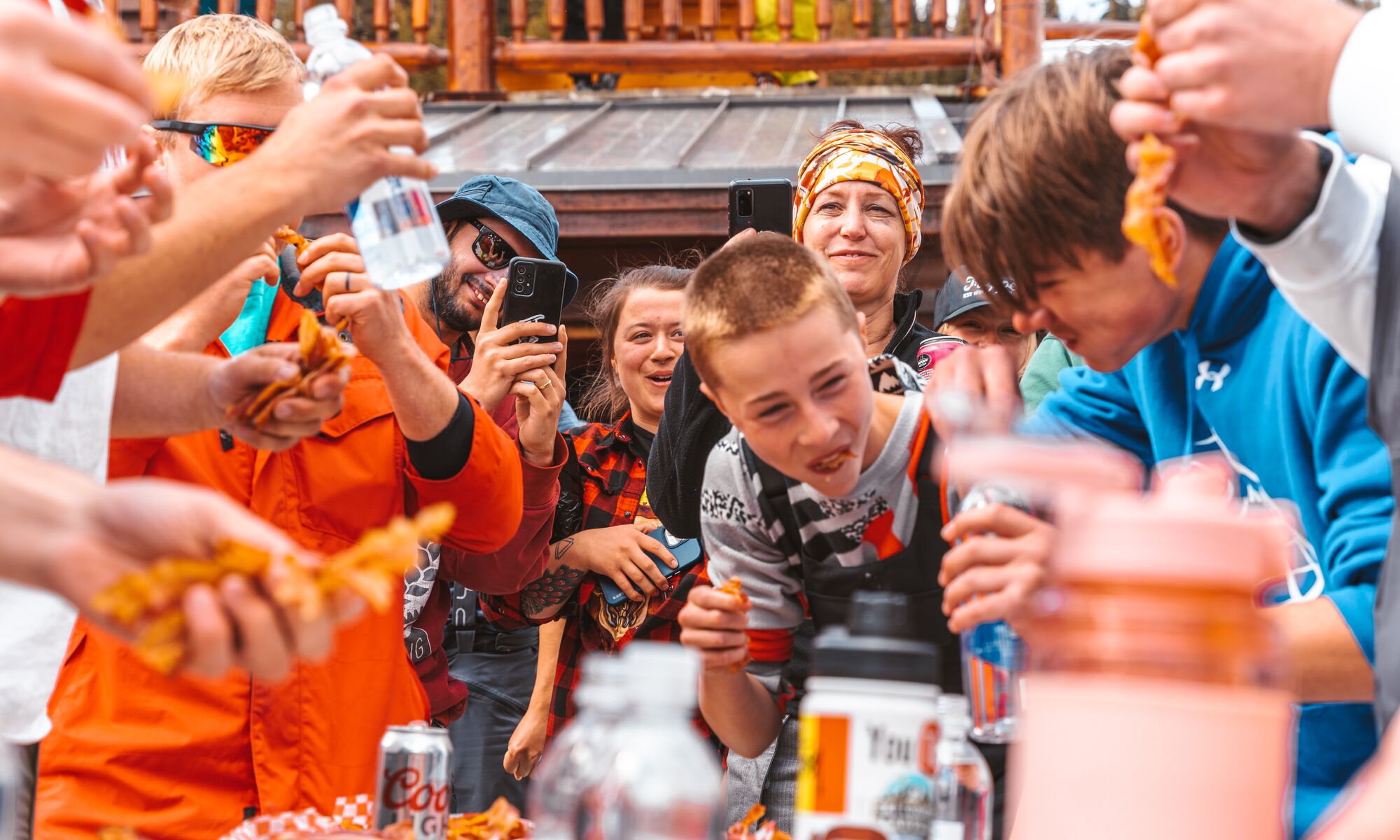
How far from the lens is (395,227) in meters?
1.75

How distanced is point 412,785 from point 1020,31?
15.7 ft

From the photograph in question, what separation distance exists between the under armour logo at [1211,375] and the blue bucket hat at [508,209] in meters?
1.73

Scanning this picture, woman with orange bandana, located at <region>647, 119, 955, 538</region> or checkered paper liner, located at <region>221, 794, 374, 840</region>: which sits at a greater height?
woman with orange bandana, located at <region>647, 119, 955, 538</region>

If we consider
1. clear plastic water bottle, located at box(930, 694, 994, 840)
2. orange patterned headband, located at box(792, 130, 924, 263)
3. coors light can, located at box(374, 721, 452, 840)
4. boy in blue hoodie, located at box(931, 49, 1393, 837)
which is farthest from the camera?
orange patterned headband, located at box(792, 130, 924, 263)

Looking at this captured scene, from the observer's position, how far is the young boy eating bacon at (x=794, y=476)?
178 centimetres

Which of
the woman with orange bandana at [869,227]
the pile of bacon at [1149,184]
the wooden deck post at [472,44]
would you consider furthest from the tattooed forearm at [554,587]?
the wooden deck post at [472,44]

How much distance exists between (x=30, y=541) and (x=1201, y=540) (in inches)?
32.4

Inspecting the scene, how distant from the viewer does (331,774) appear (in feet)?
6.89

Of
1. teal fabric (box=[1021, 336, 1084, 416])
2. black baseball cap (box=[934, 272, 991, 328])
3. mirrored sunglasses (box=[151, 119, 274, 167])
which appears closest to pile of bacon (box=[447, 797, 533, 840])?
mirrored sunglasses (box=[151, 119, 274, 167])

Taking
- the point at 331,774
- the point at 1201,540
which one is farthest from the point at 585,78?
the point at 1201,540

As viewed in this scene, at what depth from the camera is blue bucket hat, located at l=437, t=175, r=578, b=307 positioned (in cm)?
310

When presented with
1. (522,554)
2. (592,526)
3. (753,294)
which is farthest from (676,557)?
(753,294)

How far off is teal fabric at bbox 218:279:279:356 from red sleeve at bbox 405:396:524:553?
37 centimetres

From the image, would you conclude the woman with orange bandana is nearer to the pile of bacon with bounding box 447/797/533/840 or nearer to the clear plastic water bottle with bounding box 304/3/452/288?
the clear plastic water bottle with bounding box 304/3/452/288
